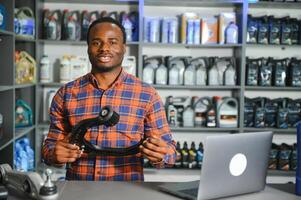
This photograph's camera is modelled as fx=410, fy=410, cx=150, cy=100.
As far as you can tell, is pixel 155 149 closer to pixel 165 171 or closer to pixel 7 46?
pixel 7 46

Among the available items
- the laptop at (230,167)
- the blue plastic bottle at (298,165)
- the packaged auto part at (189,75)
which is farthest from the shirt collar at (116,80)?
the packaged auto part at (189,75)

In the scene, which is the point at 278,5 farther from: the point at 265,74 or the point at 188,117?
the point at 188,117

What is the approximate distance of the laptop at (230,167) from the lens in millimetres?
1429

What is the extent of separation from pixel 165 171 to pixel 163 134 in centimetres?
216

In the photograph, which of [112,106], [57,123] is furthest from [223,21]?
[57,123]

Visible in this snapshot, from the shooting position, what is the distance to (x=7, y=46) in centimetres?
332

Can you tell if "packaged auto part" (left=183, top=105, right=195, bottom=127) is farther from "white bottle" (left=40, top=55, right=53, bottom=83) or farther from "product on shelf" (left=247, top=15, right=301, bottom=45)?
"white bottle" (left=40, top=55, right=53, bottom=83)

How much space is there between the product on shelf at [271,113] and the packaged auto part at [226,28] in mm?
651

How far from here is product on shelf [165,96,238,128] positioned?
409 cm

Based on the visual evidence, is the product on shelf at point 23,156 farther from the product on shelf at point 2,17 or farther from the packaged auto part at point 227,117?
the packaged auto part at point 227,117

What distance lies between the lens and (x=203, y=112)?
4172 millimetres

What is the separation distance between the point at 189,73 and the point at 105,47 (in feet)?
7.18

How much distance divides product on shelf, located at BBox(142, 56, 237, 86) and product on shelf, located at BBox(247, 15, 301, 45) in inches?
12.9

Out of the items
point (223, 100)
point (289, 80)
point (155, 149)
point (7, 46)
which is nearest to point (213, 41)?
point (223, 100)
